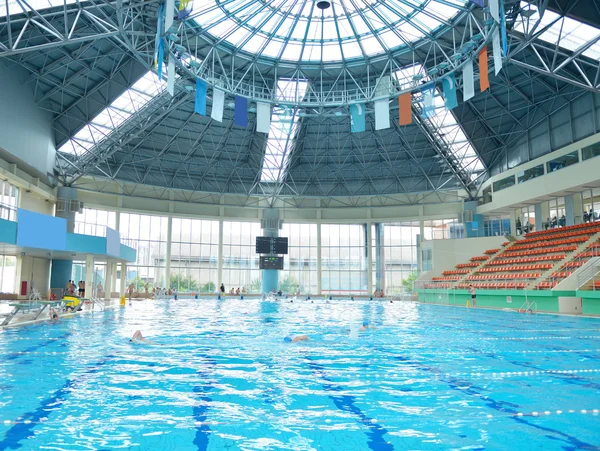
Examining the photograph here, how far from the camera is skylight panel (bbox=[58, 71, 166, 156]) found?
31.7m

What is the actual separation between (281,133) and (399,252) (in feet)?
62.0

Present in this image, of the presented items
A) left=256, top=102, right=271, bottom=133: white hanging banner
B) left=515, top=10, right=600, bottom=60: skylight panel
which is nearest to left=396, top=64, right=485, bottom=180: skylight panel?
left=515, top=10, right=600, bottom=60: skylight panel

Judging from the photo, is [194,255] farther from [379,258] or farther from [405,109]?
[405,109]

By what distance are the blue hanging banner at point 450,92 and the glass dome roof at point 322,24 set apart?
285cm

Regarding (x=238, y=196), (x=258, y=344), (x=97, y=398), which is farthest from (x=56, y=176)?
(x=97, y=398)

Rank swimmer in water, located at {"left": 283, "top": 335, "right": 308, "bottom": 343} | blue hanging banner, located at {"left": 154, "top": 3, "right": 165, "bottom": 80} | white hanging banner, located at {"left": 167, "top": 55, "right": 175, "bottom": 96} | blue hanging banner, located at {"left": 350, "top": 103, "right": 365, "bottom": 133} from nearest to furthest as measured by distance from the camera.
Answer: swimmer in water, located at {"left": 283, "top": 335, "right": 308, "bottom": 343} → blue hanging banner, located at {"left": 154, "top": 3, "right": 165, "bottom": 80} → white hanging banner, located at {"left": 167, "top": 55, "right": 175, "bottom": 96} → blue hanging banner, located at {"left": 350, "top": 103, "right": 365, "bottom": 133}

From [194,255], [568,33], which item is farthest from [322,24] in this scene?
[194,255]

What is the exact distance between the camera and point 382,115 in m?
26.3

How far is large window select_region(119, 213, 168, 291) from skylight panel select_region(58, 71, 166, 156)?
38.2 feet

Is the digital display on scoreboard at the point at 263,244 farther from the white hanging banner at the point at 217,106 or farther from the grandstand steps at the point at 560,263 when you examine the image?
the grandstand steps at the point at 560,263

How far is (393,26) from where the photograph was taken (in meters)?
26.1

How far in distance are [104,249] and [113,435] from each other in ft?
80.8

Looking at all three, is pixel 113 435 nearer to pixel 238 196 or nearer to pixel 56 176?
pixel 56 176

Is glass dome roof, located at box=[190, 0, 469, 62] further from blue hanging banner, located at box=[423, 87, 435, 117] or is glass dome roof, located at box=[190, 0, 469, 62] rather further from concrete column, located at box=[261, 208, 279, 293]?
concrete column, located at box=[261, 208, 279, 293]
